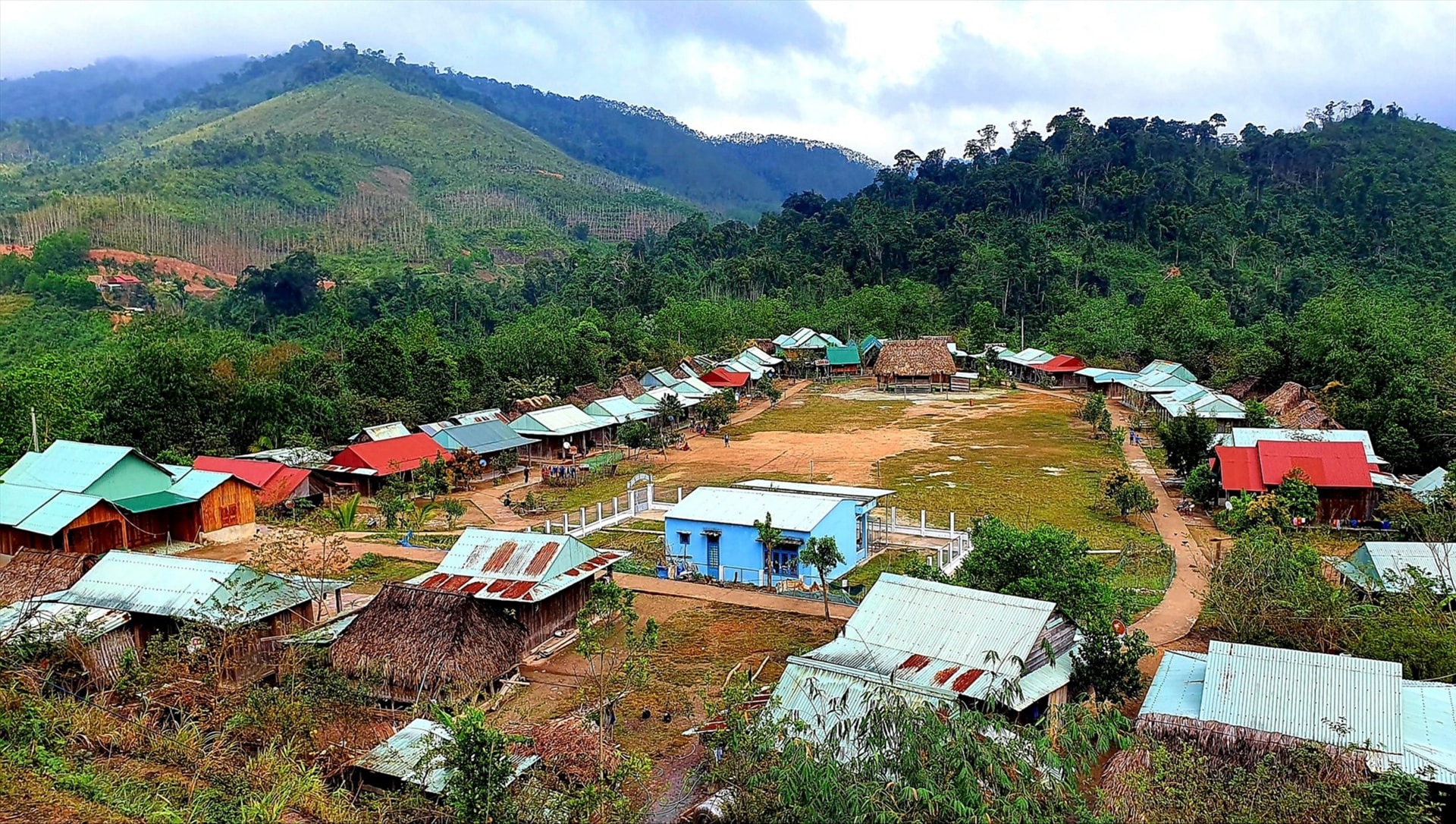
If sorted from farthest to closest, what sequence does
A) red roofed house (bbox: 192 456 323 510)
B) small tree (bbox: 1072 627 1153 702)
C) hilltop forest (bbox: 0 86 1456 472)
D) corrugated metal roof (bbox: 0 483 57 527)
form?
hilltop forest (bbox: 0 86 1456 472), red roofed house (bbox: 192 456 323 510), corrugated metal roof (bbox: 0 483 57 527), small tree (bbox: 1072 627 1153 702)

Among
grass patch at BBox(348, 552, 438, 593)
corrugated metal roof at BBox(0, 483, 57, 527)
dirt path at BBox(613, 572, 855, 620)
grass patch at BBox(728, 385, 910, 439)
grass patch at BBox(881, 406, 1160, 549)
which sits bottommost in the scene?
grass patch at BBox(881, 406, 1160, 549)

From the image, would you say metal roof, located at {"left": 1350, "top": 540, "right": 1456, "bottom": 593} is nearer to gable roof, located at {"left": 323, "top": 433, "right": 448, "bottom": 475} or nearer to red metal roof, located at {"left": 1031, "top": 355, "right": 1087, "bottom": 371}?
gable roof, located at {"left": 323, "top": 433, "right": 448, "bottom": 475}

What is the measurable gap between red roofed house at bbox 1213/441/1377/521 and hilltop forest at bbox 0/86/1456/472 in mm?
4264

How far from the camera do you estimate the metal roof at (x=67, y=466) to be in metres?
22.9

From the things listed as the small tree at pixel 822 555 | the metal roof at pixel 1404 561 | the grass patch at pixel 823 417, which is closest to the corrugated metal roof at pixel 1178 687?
the metal roof at pixel 1404 561

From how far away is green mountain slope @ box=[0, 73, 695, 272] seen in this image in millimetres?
83250

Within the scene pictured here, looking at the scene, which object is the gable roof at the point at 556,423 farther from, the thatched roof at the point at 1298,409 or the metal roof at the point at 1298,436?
the thatched roof at the point at 1298,409

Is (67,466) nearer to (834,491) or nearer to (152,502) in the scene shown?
(152,502)

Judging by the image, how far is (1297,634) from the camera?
14469mm

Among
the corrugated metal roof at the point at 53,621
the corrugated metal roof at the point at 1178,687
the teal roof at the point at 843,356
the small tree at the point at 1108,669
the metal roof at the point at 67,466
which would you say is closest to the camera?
the corrugated metal roof at the point at 1178,687

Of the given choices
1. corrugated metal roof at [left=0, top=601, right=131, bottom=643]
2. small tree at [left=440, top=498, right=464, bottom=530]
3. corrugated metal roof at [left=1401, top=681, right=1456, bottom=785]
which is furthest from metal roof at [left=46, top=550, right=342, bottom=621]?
corrugated metal roof at [left=1401, top=681, right=1456, bottom=785]

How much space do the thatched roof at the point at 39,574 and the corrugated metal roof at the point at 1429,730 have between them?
21.2m

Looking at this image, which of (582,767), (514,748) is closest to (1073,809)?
(582,767)

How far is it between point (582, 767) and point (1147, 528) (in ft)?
62.8
